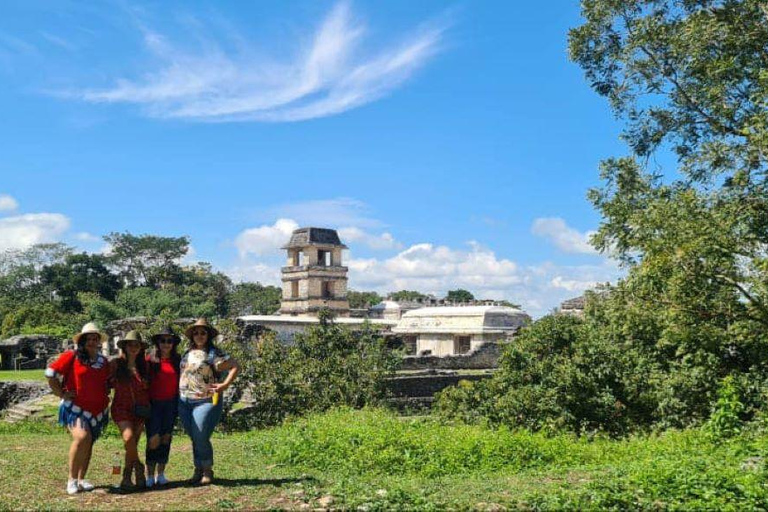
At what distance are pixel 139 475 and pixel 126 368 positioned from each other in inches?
36.3

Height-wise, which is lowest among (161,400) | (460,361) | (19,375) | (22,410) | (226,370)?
(22,410)

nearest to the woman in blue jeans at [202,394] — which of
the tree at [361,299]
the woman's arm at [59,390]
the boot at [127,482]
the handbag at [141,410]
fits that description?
the handbag at [141,410]

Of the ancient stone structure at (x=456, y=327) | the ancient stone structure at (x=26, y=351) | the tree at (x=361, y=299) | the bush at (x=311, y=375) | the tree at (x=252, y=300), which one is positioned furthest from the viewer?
the tree at (x=361, y=299)

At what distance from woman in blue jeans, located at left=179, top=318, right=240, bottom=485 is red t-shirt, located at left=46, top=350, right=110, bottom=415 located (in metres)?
0.65

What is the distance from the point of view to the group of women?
18.7 feet

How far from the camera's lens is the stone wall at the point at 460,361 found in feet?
80.2

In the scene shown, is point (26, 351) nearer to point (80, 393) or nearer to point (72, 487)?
point (72, 487)

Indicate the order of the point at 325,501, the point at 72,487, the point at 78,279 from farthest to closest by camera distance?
the point at 78,279 → the point at 72,487 → the point at 325,501

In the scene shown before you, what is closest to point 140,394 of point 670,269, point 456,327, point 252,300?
point 670,269

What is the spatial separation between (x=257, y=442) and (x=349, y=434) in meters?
1.50

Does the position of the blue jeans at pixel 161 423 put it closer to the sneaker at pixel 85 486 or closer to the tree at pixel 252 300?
the sneaker at pixel 85 486

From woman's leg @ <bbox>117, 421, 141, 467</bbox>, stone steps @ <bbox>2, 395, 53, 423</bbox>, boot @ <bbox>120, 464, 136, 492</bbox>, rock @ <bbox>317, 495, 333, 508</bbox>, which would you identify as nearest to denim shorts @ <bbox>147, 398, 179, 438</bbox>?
woman's leg @ <bbox>117, 421, 141, 467</bbox>

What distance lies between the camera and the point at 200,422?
586cm

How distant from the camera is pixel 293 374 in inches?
564
